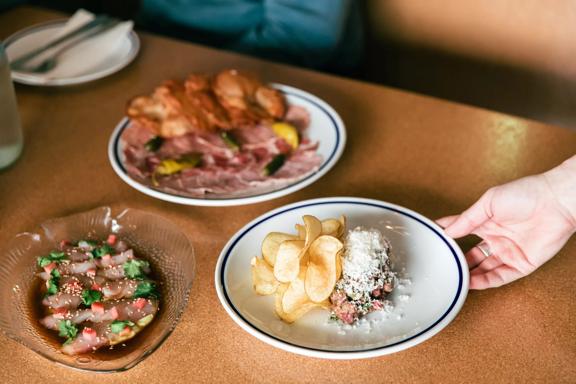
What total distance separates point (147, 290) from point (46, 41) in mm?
980

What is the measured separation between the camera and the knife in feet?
4.91

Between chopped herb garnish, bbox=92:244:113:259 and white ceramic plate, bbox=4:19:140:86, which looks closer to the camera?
chopped herb garnish, bbox=92:244:113:259

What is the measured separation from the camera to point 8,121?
1.17 m

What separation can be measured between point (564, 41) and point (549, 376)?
1.15 metres

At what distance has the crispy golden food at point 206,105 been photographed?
1267 millimetres

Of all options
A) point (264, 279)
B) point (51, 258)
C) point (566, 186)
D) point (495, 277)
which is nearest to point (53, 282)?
point (51, 258)

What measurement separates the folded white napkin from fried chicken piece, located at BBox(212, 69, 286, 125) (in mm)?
354

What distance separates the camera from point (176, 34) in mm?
1935

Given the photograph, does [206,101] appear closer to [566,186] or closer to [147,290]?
[147,290]

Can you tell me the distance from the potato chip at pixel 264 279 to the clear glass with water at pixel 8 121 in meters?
0.59

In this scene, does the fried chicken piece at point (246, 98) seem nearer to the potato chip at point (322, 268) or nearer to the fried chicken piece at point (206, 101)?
the fried chicken piece at point (206, 101)

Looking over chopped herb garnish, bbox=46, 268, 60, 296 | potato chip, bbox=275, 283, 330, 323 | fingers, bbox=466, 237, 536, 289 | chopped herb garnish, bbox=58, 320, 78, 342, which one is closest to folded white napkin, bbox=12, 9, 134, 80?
chopped herb garnish, bbox=46, 268, 60, 296

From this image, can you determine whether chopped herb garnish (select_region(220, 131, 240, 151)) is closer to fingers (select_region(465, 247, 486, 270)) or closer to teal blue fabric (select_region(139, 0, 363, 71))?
fingers (select_region(465, 247, 486, 270))

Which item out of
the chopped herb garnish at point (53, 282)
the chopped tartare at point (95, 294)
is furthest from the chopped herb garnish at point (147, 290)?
the chopped herb garnish at point (53, 282)
